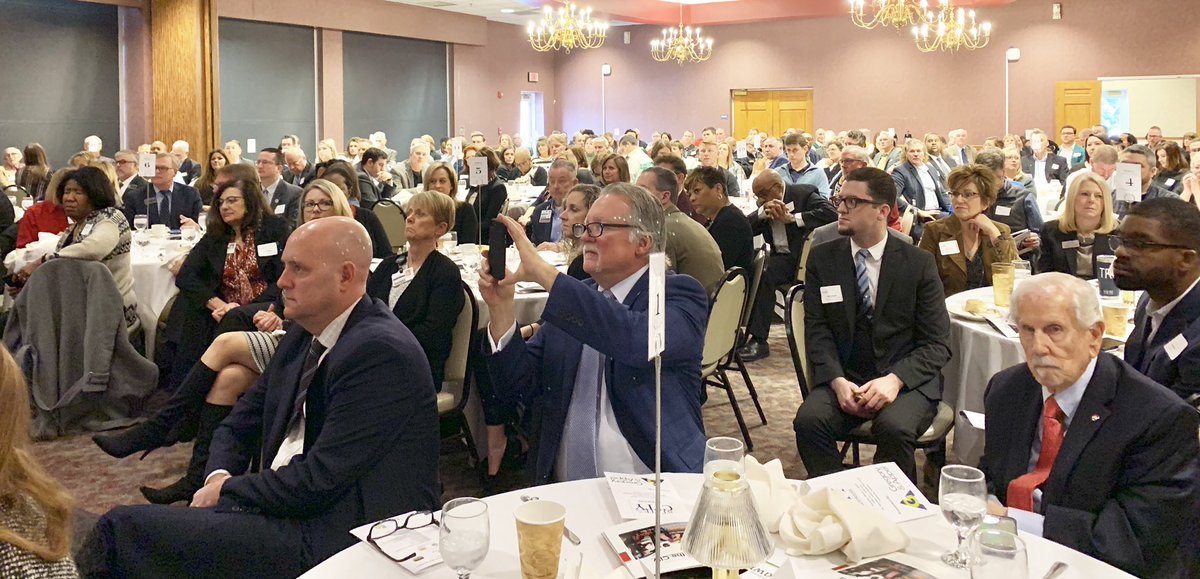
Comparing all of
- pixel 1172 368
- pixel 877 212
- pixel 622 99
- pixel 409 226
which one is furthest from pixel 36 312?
pixel 622 99

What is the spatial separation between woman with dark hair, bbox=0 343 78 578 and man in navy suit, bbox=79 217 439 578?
0.70m

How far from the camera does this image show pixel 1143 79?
1706 cm

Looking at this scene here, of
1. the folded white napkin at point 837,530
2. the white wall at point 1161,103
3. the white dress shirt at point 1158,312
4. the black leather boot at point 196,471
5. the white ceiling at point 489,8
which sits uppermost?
the white ceiling at point 489,8

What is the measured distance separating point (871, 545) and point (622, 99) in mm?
21756

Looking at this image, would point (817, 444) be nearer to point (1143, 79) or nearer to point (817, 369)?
point (817, 369)

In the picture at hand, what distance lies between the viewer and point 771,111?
21438 mm

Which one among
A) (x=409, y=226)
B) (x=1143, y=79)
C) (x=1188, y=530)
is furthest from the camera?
(x=1143, y=79)

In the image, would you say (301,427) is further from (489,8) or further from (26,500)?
(489,8)

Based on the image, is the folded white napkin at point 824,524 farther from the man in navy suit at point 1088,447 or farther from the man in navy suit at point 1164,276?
the man in navy suit at point 1164,276

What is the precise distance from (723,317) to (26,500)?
3.23 meters

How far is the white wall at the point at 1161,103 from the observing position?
54.7ft

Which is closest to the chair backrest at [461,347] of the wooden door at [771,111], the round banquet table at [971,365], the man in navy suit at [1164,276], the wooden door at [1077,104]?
the round banquet table at [971,365]

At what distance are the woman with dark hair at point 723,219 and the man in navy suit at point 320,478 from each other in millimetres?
3766

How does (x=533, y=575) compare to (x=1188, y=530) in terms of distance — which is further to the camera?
(x=1188, y=530)
